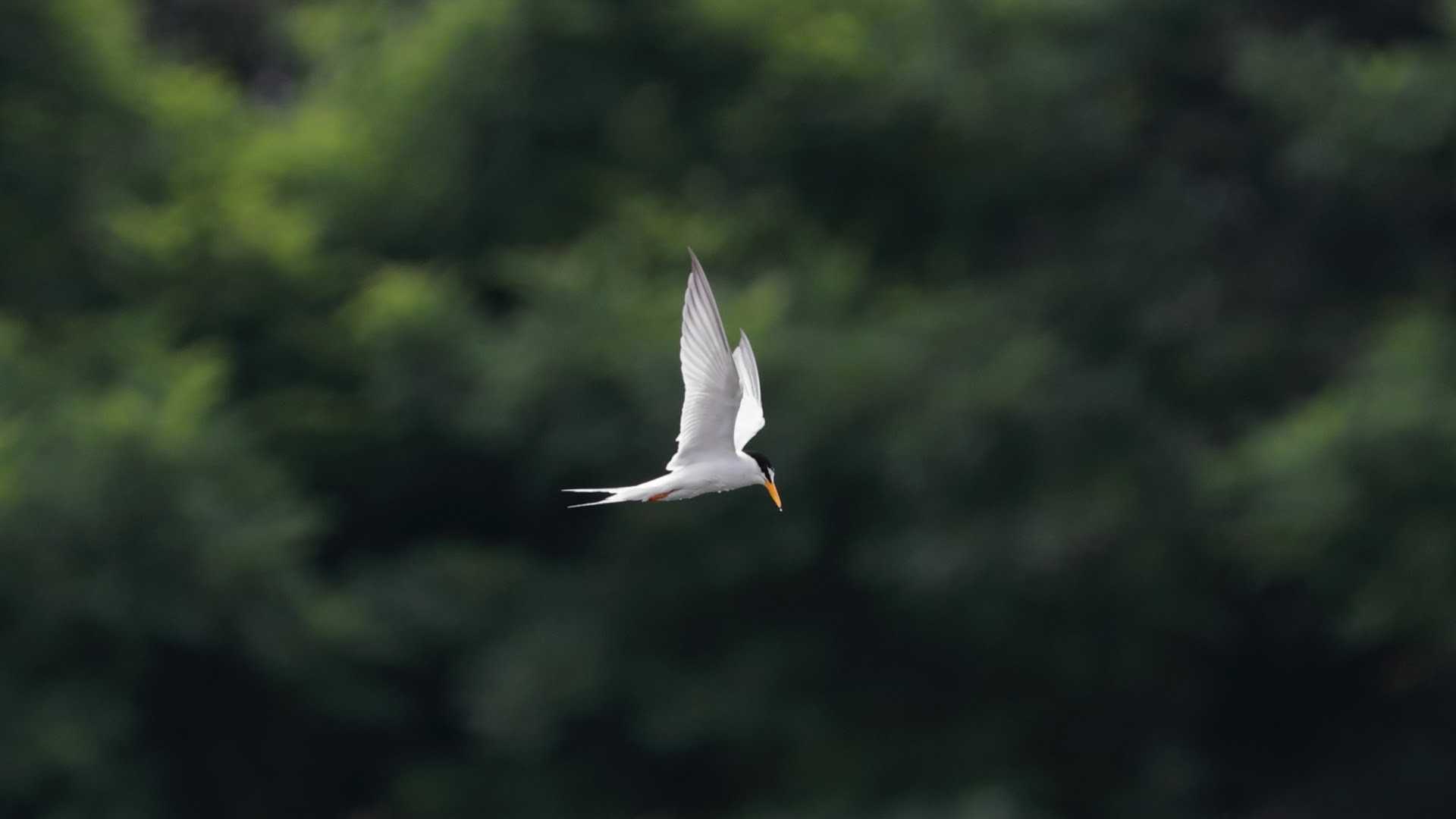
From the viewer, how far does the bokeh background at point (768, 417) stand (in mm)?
13039

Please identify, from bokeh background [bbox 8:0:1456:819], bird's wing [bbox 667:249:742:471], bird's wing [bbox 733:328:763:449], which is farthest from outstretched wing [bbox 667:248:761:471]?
bokeh background [bbox 8:0:1456:819]

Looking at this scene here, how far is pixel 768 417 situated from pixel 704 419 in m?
6.10

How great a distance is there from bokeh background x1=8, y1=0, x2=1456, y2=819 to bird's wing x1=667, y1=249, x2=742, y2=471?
18.8 feet

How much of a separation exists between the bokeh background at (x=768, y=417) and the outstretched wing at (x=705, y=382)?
572 centimetres

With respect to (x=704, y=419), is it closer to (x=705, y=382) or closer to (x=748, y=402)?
(x=705, y=382)

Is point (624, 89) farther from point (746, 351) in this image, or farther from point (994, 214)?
point (746, 351)

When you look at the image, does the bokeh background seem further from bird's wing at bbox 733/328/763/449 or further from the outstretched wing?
the outstretched wing

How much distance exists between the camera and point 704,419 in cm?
662

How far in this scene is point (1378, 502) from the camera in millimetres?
13266

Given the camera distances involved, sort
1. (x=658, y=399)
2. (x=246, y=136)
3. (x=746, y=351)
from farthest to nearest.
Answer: (x=246, y=136) → (x=658, y=399) → (x=746, y=351)

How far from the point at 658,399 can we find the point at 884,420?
58.8 inches

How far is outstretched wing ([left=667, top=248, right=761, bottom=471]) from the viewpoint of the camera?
6488 mm

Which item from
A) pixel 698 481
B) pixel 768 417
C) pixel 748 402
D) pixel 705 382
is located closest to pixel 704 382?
pixel 705 382

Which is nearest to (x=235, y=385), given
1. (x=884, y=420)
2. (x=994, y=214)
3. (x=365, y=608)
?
(x=365, y=608)
